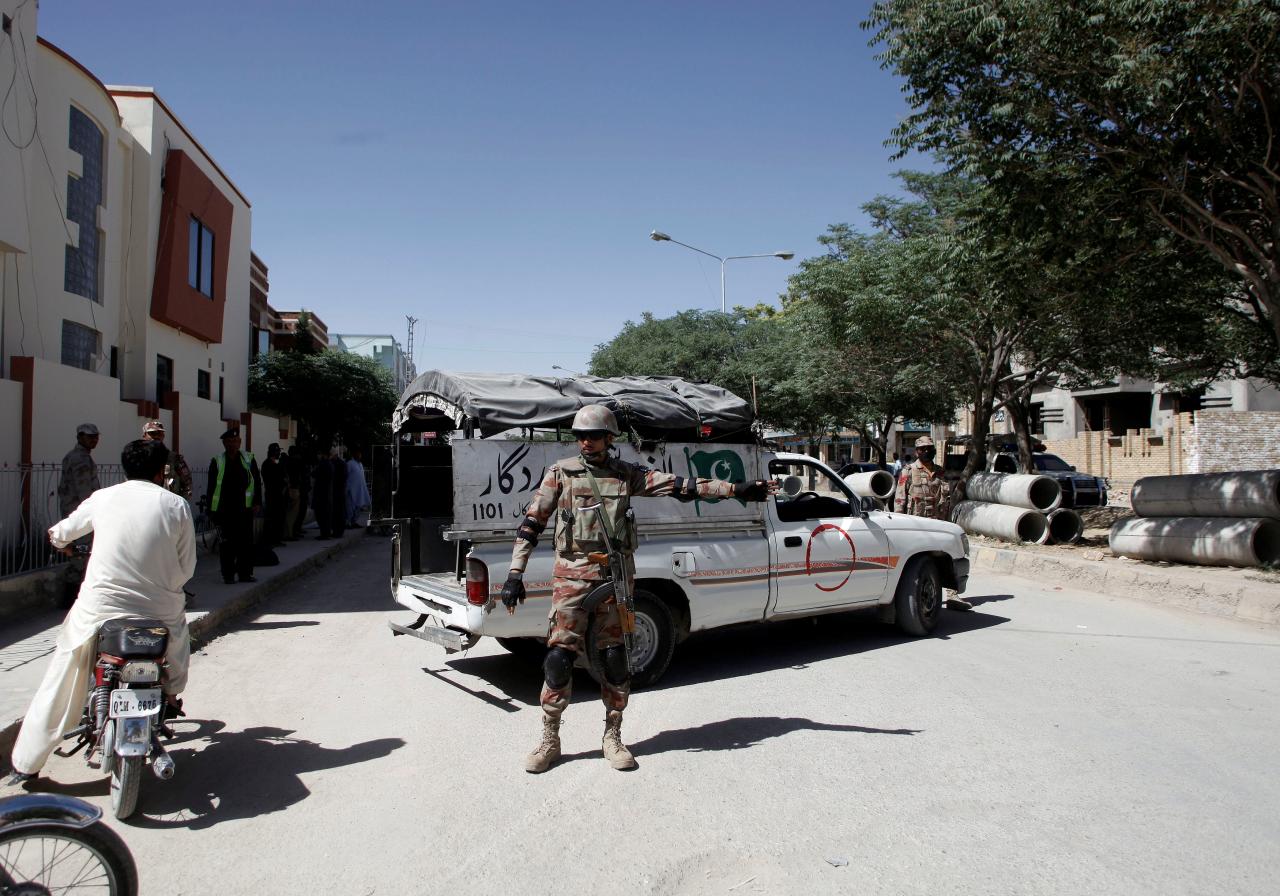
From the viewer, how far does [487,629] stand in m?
5.73

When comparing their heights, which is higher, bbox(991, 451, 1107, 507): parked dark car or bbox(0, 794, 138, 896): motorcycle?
A: bbox(991, 451, 1107, 507): parked dark car

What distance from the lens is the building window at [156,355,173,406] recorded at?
17025 mm

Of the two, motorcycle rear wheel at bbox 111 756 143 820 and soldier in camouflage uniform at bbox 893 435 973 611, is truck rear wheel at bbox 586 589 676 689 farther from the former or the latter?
soldier in camouflage uniform at bbox 893 435 973 611

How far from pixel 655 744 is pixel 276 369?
2323cm

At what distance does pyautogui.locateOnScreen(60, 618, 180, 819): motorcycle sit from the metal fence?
17.4 ft

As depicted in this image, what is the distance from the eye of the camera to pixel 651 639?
20.7 ft

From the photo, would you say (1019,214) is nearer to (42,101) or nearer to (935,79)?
(935,79)

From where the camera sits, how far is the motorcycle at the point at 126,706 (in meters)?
3.89

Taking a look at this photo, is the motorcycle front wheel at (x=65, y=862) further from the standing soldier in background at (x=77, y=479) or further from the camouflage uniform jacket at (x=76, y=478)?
the camouflage uniform jacket at (x=76, y=478)

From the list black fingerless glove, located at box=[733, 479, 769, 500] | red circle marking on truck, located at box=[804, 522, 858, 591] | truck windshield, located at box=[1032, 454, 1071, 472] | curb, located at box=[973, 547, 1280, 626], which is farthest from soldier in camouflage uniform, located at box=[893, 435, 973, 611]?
truck windshield, located at box=[1032, 454, 1071, 472]

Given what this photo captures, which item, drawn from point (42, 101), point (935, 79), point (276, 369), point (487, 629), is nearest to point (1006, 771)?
point (487, 629)

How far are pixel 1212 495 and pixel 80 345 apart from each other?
1654cm

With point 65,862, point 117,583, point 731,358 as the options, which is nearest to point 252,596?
point 117,583

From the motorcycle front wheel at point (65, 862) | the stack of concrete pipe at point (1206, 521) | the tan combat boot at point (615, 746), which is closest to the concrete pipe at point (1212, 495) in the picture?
the stack of concrete pipe at point (1206, 521)
